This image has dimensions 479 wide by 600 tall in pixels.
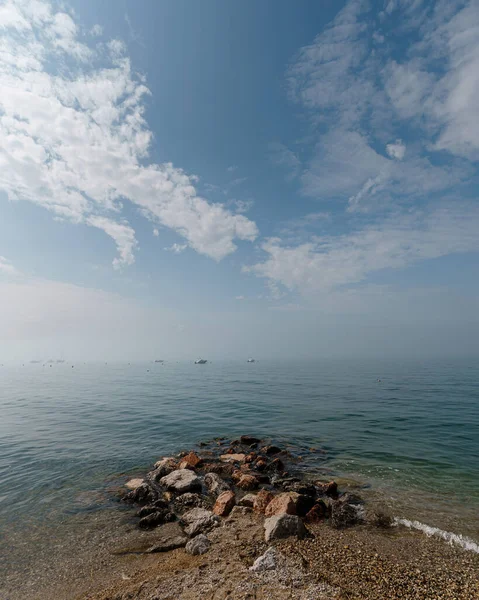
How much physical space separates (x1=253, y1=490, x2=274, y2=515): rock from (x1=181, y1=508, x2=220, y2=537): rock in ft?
5.59

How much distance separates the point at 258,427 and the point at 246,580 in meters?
22.6

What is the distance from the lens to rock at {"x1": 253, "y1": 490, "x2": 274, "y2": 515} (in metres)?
11.5

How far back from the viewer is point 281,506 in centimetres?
1102

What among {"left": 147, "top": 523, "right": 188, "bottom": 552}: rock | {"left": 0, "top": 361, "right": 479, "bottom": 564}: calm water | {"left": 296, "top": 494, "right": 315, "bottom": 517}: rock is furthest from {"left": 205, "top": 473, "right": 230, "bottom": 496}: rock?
{"left": 0, "top": 361, "right": 479, "bottom": 564}: calm water

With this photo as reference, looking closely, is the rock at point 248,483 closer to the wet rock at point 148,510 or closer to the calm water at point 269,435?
the wet rock at point 148,510

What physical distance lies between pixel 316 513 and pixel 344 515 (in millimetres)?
1016

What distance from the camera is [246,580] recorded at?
23.7 feet

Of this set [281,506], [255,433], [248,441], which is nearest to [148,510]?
[281,506]

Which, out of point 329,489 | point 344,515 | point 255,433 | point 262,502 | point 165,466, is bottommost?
point 255,433

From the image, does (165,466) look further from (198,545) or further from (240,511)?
(198,545)

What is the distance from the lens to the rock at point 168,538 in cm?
952

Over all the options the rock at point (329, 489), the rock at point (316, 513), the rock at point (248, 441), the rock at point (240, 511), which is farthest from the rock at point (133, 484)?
the rock at point (248, 441)

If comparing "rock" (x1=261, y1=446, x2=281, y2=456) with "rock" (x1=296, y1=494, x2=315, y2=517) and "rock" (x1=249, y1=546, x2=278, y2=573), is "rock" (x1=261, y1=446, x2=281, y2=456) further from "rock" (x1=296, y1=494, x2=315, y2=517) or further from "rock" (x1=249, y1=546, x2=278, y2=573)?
"rock" (x1=249, y1=546, x2=278, y2=573)

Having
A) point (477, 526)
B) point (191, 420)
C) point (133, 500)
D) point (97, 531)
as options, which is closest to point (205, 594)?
point (97, 531)
